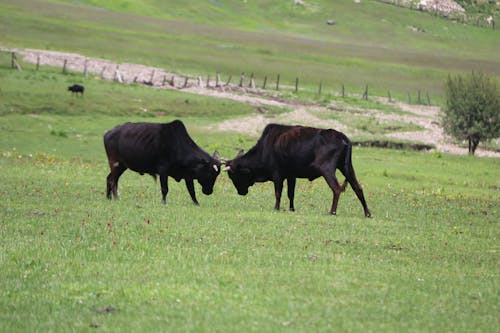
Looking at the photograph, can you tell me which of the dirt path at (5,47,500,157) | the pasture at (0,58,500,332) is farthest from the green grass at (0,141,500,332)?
the dirt path at (5,47,500,157)

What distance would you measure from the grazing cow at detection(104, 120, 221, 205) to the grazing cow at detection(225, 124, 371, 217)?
2.22 feet

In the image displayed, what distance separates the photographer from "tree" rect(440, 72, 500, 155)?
52.0 m

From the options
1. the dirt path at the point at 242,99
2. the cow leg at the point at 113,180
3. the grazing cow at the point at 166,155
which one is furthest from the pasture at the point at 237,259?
the dirt path at the point at 242,99

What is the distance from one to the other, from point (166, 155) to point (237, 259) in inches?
368

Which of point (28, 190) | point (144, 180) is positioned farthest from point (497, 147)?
point (28, 190)

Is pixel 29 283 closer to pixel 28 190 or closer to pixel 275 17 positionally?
pixel 28 190

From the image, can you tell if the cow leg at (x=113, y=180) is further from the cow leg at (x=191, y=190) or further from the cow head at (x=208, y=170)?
the cow head at (x=208, y=170)

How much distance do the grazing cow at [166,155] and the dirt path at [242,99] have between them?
25.7 meters

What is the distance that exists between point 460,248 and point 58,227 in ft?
22.9

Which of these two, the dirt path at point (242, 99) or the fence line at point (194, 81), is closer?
the dirt path at point (242, 99)

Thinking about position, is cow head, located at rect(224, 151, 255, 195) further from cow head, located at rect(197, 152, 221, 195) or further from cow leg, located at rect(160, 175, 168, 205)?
cow leg, located at rect(160, 175, 168, 205)

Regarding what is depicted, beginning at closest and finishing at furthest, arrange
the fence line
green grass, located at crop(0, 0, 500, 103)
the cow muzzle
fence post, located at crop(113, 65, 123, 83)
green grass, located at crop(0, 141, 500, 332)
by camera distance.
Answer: green grass, located at crop(0, 141, 500, 332) → the cow muzzle → fence post, located at crop(113, 65, 123, 83) → the fence line → green grass, located at crop(0, 0, 500, 103)

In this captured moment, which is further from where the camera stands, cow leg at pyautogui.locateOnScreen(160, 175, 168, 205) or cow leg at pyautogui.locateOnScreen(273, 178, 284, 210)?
cow leg at pyautogui.locateOnScreen(160, 175, 168, 205)

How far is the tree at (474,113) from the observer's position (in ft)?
171
